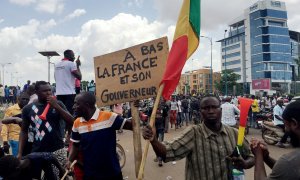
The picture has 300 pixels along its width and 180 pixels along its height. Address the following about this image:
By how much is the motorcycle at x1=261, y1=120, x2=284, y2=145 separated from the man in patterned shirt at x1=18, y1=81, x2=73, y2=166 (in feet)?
32.2

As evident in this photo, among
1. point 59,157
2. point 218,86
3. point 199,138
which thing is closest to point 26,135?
point 59,157

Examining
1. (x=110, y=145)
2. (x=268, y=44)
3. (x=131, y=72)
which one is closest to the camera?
(x=110, y=145)

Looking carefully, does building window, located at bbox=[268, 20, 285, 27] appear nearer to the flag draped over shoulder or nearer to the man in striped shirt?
the flag draped over shoulder

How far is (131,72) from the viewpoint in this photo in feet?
12.2

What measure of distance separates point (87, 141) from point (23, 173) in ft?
2.54

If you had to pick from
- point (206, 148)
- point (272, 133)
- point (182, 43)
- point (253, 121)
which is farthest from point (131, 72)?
point (253, 121)

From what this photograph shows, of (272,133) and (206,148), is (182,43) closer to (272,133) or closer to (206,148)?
(206,148)

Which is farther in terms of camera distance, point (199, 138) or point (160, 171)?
point (160, 171)

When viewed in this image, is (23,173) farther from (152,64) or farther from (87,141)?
(152,64)

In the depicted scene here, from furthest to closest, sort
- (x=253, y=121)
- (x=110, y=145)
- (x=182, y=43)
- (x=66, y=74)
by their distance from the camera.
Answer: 1. (x=253, y=121)
2. (x=66, y=74)
3. (x=110, y=145)
4. (x=182, y=43)

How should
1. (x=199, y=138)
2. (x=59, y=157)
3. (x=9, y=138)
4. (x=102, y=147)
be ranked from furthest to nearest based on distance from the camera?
(x=9, y=138)
(x=59, y=157)
(x=102, y=147)
(x=199, y=138)

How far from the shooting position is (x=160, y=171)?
8.93m

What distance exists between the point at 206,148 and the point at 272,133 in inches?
430

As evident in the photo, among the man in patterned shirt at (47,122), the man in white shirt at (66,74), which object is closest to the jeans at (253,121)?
the man in white shirt at (66,74)
